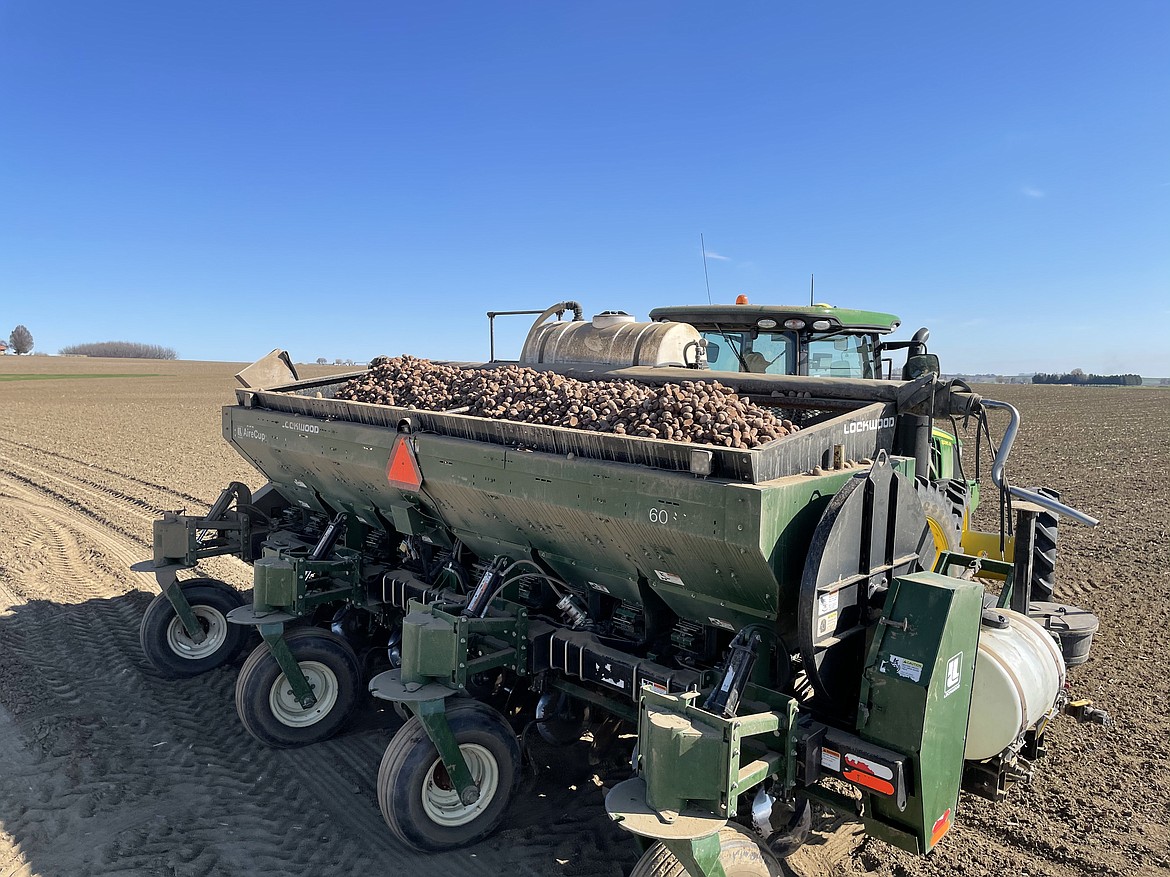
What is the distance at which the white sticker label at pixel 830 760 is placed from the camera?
3.07 meters

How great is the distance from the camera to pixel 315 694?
15.8 ft

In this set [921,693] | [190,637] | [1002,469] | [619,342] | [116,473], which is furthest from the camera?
[116,473]

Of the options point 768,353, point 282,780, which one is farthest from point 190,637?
point 768,353

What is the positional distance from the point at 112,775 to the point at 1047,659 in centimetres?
472

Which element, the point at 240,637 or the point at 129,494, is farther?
the point at 129,494

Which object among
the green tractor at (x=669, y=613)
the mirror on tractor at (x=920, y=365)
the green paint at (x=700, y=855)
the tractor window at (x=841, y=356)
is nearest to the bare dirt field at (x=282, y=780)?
the green tractor at (x=669, y=613)

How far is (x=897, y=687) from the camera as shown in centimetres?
295

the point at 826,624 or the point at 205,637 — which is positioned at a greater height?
the point at 826,624

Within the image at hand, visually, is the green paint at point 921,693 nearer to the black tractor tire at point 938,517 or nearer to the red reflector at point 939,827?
the red reflector at point 939,827

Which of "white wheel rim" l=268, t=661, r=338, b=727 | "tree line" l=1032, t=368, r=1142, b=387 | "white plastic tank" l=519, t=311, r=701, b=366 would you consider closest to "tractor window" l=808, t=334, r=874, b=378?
"white plastic tank" l=519, t=311, r=701, b=366

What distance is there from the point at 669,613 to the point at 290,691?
7.89ft

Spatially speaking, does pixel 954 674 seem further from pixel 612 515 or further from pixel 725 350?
pixel 725 350

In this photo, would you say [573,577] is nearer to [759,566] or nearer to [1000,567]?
[759,566]

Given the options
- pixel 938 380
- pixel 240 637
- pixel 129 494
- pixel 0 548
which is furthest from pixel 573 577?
pixel 129 494
